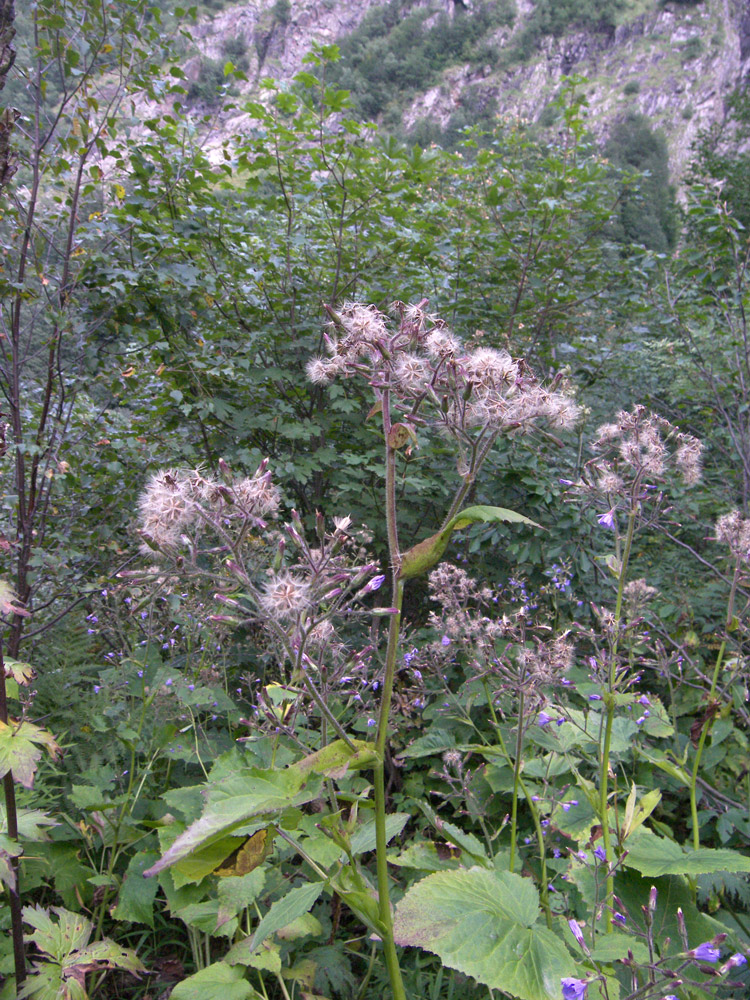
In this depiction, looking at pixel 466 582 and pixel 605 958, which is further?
pixel 466 582

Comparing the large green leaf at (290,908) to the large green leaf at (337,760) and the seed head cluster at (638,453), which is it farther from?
the seed head cluster at (638,453)

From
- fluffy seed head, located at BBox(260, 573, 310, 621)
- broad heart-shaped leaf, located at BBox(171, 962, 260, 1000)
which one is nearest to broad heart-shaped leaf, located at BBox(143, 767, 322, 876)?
fluffy seed head, located at BBox(260, 573, 310, 621)

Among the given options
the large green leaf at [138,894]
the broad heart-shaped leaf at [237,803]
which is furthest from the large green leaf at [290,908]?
the large green leaf at [138,894]

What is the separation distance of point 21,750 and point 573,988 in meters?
1.33

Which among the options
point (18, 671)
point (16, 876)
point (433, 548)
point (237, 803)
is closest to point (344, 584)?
point (433, 548)

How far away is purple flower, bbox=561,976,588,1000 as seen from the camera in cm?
100

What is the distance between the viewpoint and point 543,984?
1043mm

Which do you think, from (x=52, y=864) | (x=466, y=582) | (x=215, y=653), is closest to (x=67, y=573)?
(x=215, y=653)

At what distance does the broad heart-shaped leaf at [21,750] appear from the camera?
1.39 metres

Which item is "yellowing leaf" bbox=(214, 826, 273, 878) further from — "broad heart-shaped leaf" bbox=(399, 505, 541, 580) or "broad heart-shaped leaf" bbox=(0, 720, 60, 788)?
"broad heart-shaped leaf" bbox=(399, 505, 541, 580)

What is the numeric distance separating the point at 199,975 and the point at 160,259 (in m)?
3.40

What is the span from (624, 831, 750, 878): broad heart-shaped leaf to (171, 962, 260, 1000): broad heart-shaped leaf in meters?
1.06

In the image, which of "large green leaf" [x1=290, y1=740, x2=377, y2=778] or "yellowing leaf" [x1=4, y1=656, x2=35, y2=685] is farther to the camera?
"yellowing leaf" [x1=4, y1=656, x2=35, y2=685]

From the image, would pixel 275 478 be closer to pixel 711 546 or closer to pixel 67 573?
pixel 67 573
